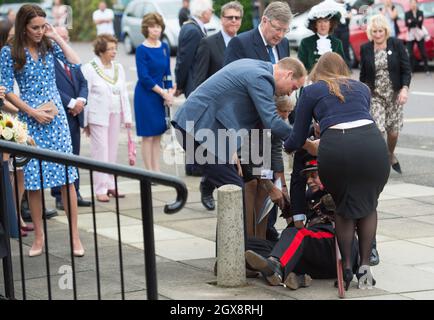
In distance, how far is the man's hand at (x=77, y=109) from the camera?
10219 mm

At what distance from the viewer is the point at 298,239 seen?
7.27m

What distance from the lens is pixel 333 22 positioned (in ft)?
34.9

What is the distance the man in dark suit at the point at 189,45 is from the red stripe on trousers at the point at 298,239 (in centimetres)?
452

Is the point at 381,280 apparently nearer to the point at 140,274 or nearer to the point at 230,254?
the point at 230,254

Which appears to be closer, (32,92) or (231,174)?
(231,174)

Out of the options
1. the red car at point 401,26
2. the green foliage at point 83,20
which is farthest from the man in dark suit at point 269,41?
the green foliage at point 83,20

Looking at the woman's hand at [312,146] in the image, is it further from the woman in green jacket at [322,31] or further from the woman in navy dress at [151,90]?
the woman in navy dress at [151,90]

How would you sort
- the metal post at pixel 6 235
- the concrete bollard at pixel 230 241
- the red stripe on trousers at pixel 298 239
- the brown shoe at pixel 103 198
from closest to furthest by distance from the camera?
1. the metal post at pixel 6 235
2. the red stripe on trousers at pixel 298 239
3. the concrete bollard at pixel 230 241
4. the brown shoe at pixel 103 198

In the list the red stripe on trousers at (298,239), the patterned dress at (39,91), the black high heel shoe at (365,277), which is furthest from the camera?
the patterned dress at (39,91)

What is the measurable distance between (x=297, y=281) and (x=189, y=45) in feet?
17.2

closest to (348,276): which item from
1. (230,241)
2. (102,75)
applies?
(230,241)
